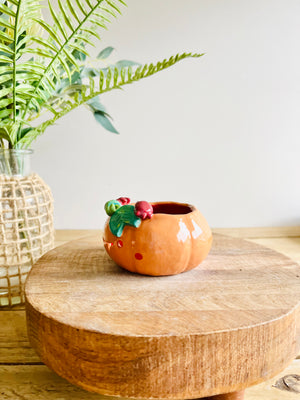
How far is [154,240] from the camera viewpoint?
61cm

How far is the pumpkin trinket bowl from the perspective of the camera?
611 millimetres

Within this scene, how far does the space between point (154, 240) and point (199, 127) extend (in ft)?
3.09

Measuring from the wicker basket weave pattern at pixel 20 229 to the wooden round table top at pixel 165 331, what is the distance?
0.82 ft

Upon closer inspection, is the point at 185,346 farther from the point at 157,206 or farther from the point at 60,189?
the point at 60,189

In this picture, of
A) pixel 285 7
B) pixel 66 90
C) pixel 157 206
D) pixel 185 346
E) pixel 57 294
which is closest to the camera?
pixel 185 346

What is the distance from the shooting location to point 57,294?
570 millimetres

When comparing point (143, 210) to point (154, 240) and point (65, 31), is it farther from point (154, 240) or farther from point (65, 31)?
point (65, 31)

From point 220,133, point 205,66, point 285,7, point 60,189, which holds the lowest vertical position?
point 60,189

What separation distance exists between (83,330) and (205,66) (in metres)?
1.19

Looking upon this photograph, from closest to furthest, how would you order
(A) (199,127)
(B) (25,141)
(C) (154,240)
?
(C) (154,240) → (B) (25,141) → (A) (199,127)

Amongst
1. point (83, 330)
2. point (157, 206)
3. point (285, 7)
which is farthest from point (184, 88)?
point (83, 330)

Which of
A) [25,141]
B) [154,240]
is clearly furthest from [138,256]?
[25,141]

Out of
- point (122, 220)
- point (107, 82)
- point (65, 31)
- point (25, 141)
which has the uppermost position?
point (65, 31)

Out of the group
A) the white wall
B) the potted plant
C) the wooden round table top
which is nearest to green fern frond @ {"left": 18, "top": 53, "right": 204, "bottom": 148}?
the potted plant
